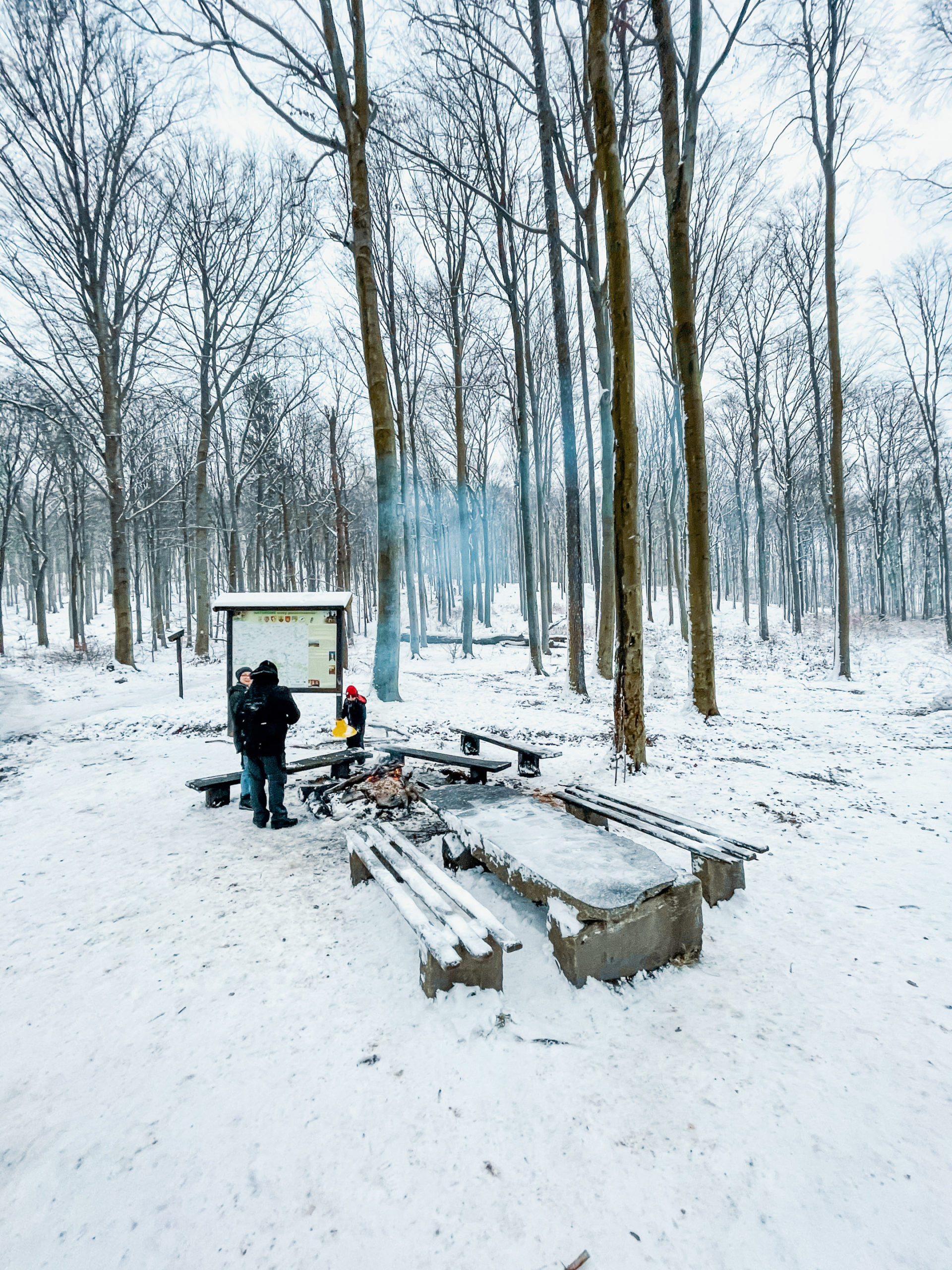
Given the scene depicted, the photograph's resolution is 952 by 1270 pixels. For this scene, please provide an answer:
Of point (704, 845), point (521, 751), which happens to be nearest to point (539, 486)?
point (521, 751)

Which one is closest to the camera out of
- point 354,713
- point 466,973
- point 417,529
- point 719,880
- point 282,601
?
point 466,973

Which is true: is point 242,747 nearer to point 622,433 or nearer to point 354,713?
point 354,713

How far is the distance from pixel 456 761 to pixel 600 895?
125 inches

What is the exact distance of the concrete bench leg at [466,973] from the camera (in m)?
2.68

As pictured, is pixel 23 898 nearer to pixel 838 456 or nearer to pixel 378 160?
pixel 838 456

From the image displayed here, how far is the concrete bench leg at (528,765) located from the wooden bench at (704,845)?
6.37 ft

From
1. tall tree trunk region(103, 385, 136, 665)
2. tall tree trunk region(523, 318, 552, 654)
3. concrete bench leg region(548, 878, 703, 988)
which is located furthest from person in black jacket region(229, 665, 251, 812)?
tall tree trunk region(523, 318, 552, 654)

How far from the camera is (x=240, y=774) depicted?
552 centimetres

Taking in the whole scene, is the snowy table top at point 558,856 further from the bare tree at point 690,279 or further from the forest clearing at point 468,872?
the bare tree at point 690,279

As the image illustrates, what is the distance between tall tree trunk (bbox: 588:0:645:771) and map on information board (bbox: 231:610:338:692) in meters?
3.92

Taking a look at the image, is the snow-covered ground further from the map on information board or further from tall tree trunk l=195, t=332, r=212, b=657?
tall tree trunk l=195, t=332, r=212, b=657

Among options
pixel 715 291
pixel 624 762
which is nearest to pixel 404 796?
pixel 624 762

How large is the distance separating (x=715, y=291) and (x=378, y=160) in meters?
9.93

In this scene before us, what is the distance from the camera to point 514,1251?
168cm
